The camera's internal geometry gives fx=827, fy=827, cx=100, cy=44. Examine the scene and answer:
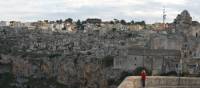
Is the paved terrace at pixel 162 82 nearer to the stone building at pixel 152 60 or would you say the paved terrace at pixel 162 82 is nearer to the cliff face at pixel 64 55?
the stone building at pixel 152 60

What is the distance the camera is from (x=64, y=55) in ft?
309

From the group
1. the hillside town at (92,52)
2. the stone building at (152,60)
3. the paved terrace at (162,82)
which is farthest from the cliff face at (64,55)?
the paved terrace at (162,82)

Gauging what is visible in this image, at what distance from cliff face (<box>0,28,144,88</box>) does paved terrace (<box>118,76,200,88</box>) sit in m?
47.0

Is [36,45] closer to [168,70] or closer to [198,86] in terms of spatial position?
[168,70]

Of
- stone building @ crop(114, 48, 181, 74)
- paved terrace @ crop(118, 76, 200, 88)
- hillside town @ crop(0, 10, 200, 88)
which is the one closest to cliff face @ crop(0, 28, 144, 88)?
hillside town @ crop(0, 10, 200, 88)

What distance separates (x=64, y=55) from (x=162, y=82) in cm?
7714

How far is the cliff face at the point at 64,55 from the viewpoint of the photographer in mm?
76688

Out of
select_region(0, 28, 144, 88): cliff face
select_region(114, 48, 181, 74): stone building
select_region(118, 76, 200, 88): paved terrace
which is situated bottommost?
select_region(0, 28, 144, 88): cliff face

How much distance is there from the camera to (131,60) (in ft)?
220

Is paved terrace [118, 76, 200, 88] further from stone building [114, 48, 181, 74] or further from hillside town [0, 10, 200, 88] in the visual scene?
stone building [114, 48, 181, 74]

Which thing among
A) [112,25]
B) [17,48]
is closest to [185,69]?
[17,48]

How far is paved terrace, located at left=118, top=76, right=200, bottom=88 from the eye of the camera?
15.7m

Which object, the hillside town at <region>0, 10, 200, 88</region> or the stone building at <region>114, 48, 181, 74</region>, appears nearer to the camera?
the stone building at <region>114, 48, 181, 74</region>

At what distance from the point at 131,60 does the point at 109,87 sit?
10.6ft
